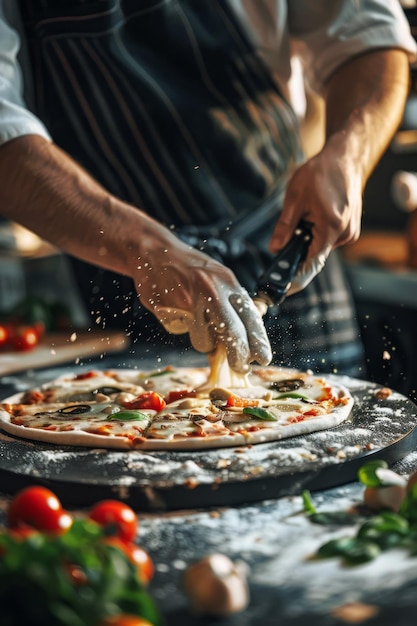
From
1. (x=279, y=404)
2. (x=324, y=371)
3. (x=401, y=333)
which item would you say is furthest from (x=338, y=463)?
(x=401, y=333)

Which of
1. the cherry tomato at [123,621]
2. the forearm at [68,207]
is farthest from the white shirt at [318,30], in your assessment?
the cherry tomato at [123,621]

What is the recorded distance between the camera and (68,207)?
5.98 ft

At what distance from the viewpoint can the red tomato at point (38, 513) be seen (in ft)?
3.62

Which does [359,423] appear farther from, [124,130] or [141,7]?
[141,7]

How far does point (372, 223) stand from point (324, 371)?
2.13 metres

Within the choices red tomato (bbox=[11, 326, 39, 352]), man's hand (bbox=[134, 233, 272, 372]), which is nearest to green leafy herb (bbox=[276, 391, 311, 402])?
man's hand (bbox=[134, 233, 272, 372])

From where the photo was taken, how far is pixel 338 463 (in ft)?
4.44

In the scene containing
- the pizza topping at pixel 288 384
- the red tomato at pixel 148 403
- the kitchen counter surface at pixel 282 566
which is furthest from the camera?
the pizza topping at pixel 288 384

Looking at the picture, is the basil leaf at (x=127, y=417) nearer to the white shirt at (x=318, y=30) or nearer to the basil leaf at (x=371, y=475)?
the basil leaf at (x=371, y=475)

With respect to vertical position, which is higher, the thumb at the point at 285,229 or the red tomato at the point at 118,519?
the red tomato at the point at 118,519

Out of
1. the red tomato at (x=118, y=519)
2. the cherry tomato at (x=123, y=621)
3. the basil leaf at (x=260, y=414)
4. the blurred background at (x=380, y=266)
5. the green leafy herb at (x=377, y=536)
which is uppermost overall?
the cherry tomato at (x=123, y=621)

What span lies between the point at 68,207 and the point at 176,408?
1.65 ft

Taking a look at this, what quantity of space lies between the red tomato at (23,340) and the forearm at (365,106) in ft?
4.00

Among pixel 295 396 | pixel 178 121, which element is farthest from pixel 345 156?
pixel 295 396
